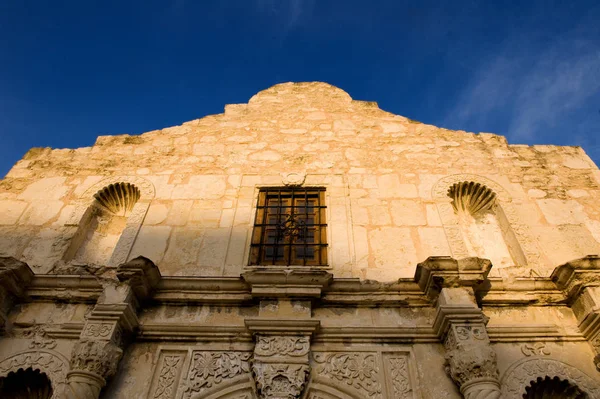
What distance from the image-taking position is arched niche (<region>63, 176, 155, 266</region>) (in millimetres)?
6160

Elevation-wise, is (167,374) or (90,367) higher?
(167,374)

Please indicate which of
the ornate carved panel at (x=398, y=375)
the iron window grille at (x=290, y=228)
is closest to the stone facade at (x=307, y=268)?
the ornate carved panel at (x=398, y=375)

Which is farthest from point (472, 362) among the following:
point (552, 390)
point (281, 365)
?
point (281, 365)

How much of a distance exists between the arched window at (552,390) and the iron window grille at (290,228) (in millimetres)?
2637

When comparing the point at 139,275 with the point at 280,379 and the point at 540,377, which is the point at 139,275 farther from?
the point at 540,377

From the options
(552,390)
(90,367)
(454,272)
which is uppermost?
(454,272)

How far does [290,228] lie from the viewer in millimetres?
6305

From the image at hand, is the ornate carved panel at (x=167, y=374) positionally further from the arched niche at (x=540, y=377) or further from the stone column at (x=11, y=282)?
the arched niche at (x=540, y=377)

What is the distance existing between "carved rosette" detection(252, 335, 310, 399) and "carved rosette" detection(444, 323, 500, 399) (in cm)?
147

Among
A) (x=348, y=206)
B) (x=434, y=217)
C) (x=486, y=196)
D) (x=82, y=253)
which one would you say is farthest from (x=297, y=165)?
(x=82, y=253)

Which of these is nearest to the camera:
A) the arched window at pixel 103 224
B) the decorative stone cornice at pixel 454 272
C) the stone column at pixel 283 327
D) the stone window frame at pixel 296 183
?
the stone column at pixel 283 327

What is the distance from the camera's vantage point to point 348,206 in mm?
6480

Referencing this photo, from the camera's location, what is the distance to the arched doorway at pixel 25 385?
4873 mm

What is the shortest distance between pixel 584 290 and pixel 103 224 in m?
6.34
